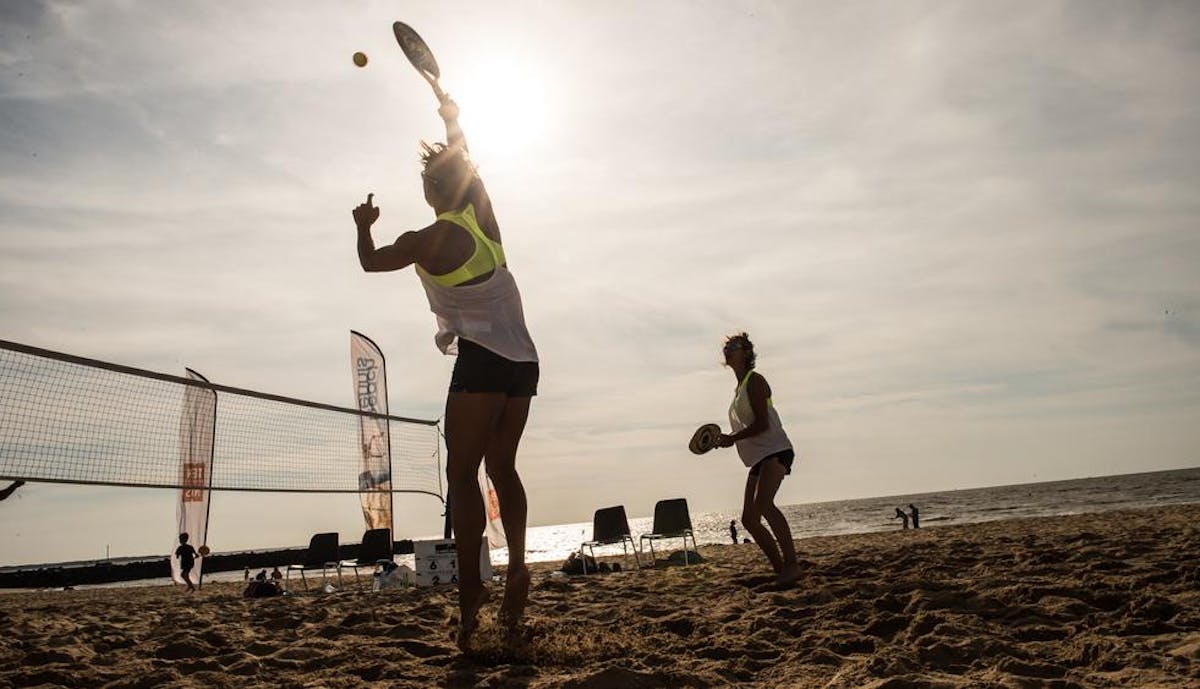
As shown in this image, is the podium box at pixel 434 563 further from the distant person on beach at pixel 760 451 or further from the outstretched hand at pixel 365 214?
the outstretched hand at pixel 365 214

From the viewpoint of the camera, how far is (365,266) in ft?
9.24

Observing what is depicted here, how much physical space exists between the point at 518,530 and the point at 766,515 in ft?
8.09

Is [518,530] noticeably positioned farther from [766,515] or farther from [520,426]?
[766,515]

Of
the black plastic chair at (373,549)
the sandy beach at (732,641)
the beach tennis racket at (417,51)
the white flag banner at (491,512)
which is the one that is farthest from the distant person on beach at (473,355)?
the white flag banner at (491,512)

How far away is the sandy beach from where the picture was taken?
2.23 m

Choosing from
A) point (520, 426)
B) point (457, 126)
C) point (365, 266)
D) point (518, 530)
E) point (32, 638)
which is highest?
point (457, 126)

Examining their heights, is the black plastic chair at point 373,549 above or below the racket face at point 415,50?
below

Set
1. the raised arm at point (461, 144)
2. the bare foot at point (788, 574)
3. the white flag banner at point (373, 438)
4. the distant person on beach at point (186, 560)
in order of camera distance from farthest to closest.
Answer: the white flag banner at point (373, 438), the distant person on beach at point (186, 560), the bare foot at point (788, 574), the raised arm at point (461, 144)

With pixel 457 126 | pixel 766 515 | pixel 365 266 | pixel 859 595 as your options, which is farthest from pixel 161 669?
pixel 766 515

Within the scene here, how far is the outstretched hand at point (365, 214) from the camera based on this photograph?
2.87m

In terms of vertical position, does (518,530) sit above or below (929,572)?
above

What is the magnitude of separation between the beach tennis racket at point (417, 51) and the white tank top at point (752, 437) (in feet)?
9.17

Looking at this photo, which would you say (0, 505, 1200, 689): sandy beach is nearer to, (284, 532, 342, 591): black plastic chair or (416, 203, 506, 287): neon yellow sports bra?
(416, 203, 506, 287): neon yellow sports bra

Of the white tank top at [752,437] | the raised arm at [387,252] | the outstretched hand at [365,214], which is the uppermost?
the outstretched hand at [365,214]
